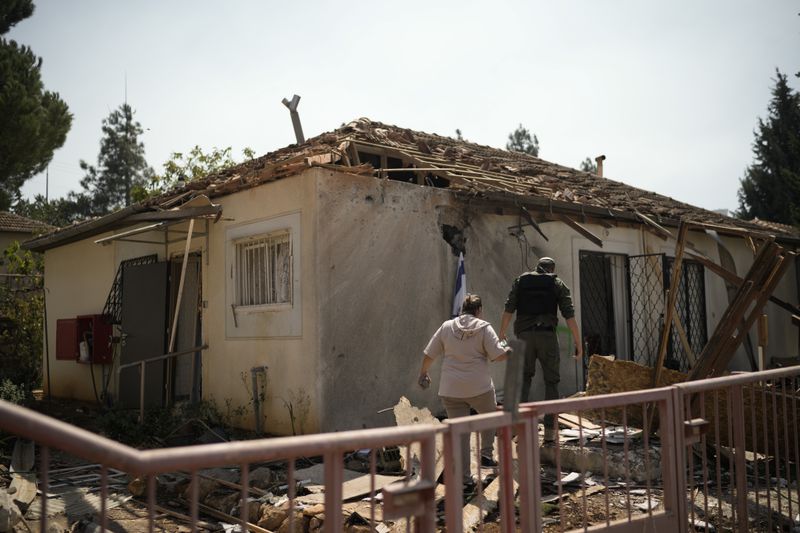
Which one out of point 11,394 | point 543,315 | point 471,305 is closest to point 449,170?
point 543,315

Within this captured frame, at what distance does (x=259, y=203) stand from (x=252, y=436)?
9.28 ft

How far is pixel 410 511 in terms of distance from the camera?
7.73 ft

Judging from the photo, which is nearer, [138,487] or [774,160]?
[138,487]

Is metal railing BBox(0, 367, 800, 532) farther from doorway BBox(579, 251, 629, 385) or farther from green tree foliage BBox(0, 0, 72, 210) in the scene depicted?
green tree foliage BBox(0, 0, 72, 210)

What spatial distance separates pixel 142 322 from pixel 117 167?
128ft

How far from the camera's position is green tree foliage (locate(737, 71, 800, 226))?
27.5 metres

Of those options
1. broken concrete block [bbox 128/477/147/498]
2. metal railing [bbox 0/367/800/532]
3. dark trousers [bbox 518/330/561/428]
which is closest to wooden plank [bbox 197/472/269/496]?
metal railing [bbox 0/367/800/532]

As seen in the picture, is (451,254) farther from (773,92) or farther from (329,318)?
(773,92)

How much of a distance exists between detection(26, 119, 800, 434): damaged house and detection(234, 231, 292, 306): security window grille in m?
0.02

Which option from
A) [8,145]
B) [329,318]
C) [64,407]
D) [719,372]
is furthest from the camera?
[8,145]

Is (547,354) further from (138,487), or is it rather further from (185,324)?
(185,324)

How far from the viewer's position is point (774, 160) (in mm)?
28062

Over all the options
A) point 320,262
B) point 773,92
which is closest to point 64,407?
point 320,262

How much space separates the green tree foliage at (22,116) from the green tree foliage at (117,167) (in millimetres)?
29527
